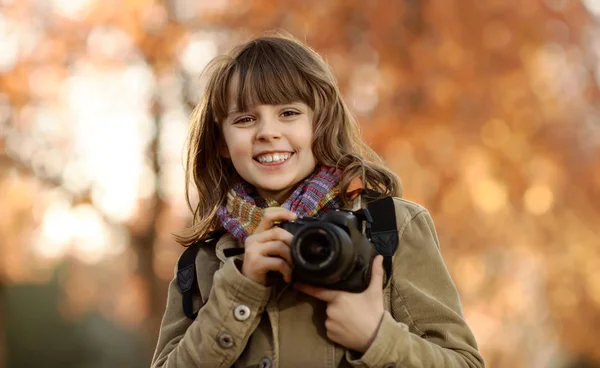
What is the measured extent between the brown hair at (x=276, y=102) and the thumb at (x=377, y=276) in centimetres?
29

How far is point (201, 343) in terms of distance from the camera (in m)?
2.23

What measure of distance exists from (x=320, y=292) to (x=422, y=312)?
29 centimetres

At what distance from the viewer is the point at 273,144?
2395mm

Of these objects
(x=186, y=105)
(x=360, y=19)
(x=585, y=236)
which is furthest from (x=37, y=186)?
(x=585, y=236)

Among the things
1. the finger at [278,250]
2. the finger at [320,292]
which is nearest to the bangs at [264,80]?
the finger at [278,250]

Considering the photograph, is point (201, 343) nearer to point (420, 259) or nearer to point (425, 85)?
point (420, 259)

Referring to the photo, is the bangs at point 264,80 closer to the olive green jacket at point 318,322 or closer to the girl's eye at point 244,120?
the girl's eye at point 244,120

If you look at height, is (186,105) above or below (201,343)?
above

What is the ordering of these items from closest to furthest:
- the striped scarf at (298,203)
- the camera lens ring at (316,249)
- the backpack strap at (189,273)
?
1. the camera lens ring at (316,249)
2. the striped scarf at (298,203)
3. the backpack strap at (189,273)

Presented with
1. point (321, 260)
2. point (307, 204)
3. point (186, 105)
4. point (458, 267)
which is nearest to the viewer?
point (321, 260)

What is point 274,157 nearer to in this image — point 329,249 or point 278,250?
point 278,250

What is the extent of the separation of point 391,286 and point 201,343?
0.51 m

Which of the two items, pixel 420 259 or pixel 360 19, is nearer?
pixel 420 259

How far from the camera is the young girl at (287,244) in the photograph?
7.05 ft
